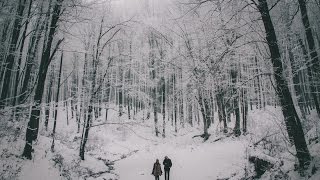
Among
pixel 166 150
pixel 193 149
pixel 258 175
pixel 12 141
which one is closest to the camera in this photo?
pixel 258 175

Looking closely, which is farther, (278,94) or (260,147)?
(260,147)

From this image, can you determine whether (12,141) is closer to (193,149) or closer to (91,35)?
(91,35)

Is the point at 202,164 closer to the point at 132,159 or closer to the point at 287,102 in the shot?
the point at 132,159

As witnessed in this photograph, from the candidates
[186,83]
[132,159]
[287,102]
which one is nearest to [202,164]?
[186,83]

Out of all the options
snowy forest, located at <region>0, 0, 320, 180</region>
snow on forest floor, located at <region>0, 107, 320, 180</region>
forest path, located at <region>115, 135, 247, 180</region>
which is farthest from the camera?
forest path, located at <region>115, 135, 247, 180</region>

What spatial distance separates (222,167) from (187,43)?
42.4ft

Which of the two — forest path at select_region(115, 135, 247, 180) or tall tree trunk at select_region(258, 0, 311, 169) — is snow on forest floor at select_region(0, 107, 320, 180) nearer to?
forest path at select_region(115, 135, 247, 180)

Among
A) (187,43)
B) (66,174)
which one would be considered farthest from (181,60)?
(66,174)

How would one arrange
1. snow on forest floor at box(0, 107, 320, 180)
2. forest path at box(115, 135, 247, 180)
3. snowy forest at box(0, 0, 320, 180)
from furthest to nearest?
forest path at box(115, 135, 247, 180) < snow on forest floor at box(0, 107, 320, 180) < snowy forest at box(0, 0, 320, 180)

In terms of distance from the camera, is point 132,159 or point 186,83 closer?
point 186,83

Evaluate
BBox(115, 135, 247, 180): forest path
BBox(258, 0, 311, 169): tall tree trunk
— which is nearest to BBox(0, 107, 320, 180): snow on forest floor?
BBox(115, 135, 247, 180): forest path

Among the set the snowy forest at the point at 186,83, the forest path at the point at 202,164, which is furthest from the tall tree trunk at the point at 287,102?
the forest path at the point at 202,164

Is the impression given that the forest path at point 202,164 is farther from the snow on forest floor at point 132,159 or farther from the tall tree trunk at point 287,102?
the tall tree trunk at point 287,102

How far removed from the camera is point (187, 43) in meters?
22.3
